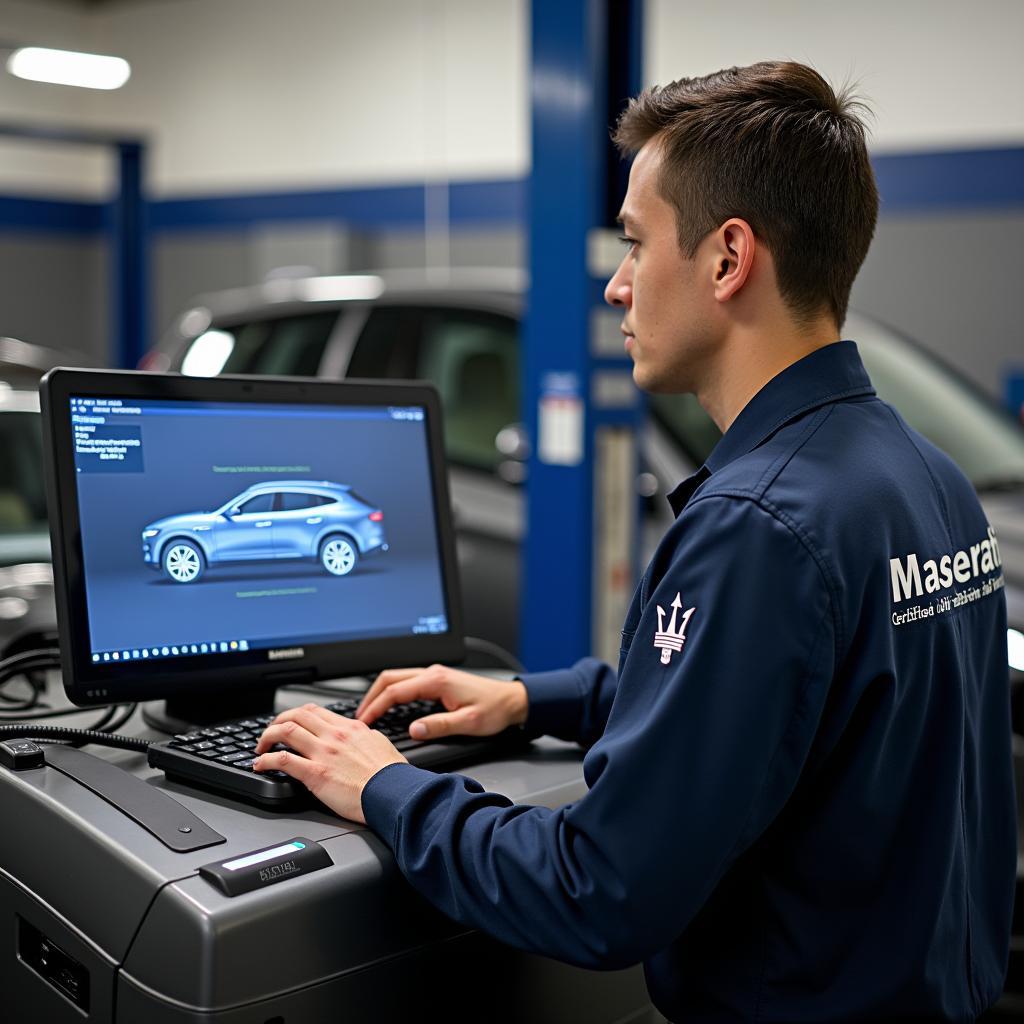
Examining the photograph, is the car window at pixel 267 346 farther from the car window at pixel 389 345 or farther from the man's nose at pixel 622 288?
the man's nose at pixel 622 288

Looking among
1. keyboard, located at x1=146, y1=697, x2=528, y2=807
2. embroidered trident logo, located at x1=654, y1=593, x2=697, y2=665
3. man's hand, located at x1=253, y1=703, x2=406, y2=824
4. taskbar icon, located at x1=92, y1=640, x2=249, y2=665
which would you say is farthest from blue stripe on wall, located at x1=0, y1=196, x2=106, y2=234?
embroidered trident logo, located at x1=654, y1=593, x2=697, y2=665

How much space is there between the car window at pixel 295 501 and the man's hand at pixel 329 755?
305 millimetres

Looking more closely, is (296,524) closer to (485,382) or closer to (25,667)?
(25,667)

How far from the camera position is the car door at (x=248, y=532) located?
1486mm

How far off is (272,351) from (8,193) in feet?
20.2

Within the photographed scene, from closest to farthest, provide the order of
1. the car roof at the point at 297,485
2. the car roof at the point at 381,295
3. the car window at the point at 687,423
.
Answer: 1. the car roof at the point at 297,485
2. the car window at the point at 687,423
3. the car roof at the point at 381,295

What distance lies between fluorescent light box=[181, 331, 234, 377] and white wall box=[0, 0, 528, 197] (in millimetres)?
3025

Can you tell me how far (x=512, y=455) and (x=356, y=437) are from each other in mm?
2244

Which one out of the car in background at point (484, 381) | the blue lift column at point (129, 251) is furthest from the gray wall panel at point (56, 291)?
the car in background at point (484, 381)

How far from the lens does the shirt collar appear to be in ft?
3.79

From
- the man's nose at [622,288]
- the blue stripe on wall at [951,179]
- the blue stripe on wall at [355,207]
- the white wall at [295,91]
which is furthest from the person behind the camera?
the white wall at [295,91]

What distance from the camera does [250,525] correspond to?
151cm

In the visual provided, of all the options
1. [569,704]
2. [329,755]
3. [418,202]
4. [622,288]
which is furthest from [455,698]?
[418,202]

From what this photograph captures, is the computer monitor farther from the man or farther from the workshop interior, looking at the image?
the man
